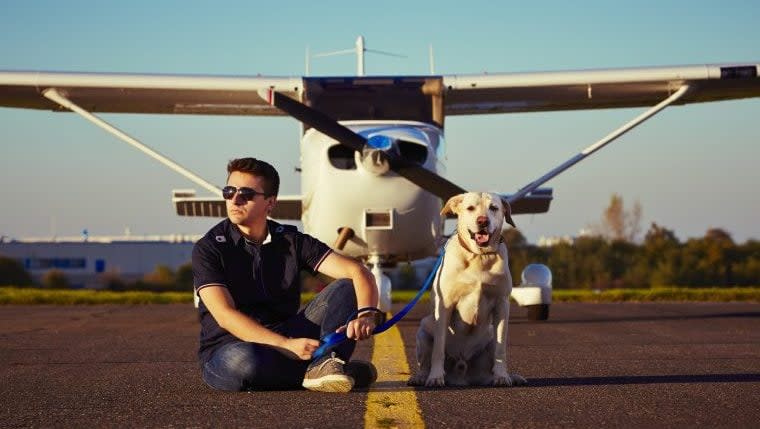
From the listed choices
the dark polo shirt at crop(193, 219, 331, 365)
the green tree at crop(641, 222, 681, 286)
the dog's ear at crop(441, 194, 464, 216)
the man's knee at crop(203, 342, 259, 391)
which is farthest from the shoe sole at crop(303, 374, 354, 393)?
the green tree at crop(641, 222, 681, 286)

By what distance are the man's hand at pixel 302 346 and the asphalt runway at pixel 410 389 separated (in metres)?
0.17

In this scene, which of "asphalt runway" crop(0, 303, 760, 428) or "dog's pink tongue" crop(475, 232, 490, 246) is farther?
"dog's pink tongue" crop(475, 232, 490, 246)

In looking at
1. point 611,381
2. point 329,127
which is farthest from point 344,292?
point 329,127

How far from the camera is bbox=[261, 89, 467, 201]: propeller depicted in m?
10.3

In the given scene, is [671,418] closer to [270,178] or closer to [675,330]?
[270,178]

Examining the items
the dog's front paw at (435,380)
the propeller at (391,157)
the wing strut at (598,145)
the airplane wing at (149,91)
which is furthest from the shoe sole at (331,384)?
the airplane wing at (149,91)

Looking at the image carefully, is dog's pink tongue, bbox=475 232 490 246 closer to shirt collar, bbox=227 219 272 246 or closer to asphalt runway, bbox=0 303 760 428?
asphalt runway, bbox=0 303 760 428

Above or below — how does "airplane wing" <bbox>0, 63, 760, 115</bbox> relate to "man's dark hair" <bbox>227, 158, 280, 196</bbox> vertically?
above

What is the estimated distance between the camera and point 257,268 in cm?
503

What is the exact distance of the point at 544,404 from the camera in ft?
14.4

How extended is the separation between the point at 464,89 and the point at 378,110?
1947mm

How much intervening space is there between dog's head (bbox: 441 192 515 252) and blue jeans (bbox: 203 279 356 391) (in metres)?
0.63

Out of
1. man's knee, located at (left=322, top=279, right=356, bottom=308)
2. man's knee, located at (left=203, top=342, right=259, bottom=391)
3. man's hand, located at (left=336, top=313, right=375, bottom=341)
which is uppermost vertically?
man's knee, located at (left=322, top=279, right=356, bottom=308)

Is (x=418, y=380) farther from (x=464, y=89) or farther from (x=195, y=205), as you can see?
(x=195, y=205)
